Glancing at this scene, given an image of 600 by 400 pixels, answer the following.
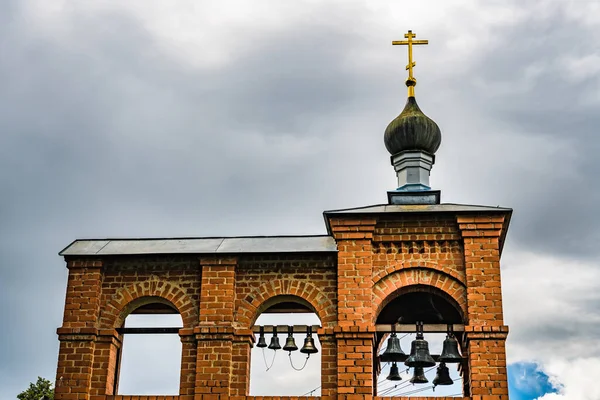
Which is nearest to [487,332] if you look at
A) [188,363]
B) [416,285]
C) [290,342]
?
[416,285]

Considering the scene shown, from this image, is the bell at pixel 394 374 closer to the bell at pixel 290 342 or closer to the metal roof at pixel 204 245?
the bell at pixel 290 342

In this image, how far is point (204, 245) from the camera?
1420cm

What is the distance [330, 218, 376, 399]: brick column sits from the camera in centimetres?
1281

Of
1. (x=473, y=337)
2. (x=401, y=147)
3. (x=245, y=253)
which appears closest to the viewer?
(x=473, y=337)

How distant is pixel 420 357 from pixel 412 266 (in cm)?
128

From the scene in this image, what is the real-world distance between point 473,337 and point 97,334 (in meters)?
5.23

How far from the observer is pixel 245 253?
45.1 feet

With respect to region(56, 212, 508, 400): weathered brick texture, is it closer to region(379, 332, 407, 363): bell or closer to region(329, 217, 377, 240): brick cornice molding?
region(329, 217, 377, 240): brick cornice molding

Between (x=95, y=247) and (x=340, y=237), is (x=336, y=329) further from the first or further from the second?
(x=95, y=247)

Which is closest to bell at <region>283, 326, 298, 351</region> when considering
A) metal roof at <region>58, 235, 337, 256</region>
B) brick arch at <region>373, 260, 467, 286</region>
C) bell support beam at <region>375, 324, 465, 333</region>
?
metal roof at <region>58, 235, 337, 256</region>

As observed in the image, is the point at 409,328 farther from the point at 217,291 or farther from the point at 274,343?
the point at 217,291

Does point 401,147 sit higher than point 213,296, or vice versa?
point 401,147

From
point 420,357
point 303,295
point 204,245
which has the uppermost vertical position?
point 204,245

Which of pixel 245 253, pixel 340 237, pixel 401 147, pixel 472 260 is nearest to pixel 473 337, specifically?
pixel 472 260
